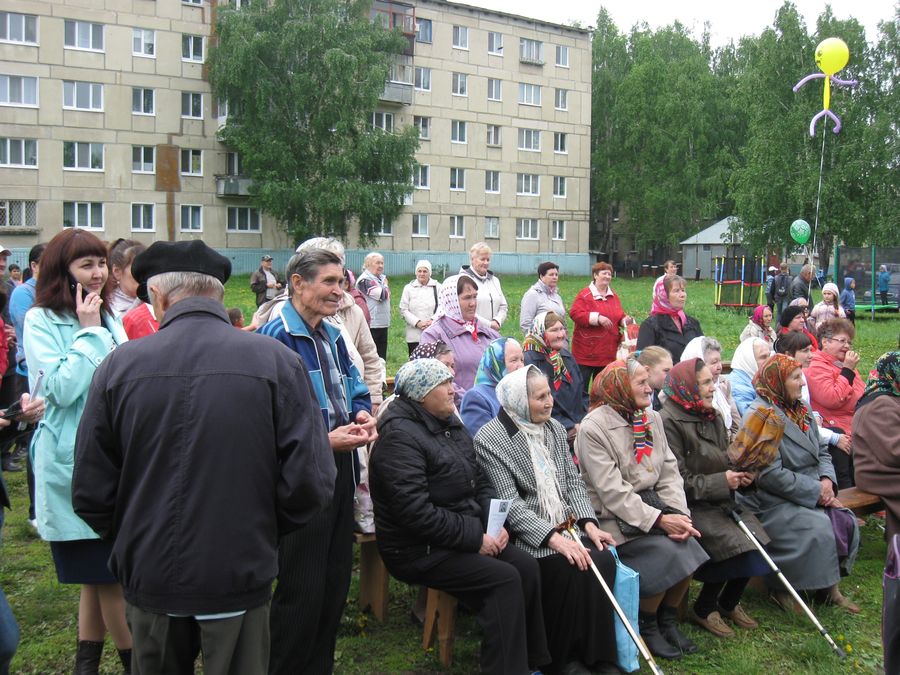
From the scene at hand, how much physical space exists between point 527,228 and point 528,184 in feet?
7.87

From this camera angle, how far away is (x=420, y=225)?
143 feet

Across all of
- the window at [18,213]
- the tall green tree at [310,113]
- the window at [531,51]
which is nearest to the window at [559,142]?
the window at [531,51]

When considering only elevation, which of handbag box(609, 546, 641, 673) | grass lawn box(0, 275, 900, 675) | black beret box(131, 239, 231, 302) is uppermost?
black beret box(131, 239, 231, 302)

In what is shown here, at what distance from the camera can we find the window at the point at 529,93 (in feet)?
151

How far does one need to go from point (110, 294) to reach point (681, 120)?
1889 inches

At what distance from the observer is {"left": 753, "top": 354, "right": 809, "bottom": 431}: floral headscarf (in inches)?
215

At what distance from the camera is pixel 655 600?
4.64 m

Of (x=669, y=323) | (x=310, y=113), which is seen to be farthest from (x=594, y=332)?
(x=310, y=113)

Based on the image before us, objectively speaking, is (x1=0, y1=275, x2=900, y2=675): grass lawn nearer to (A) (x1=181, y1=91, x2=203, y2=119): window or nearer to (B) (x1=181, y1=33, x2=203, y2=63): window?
(A) (x1=181, y1=91, x2=203, y2=119): window

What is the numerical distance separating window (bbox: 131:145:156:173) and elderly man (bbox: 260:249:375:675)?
35640 millimetres

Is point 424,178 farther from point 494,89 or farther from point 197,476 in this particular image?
point 197,476

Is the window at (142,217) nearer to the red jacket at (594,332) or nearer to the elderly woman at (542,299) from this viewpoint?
the elderly woman at (542,299)

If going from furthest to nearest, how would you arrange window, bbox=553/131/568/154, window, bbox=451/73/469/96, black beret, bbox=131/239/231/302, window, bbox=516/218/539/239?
window, bbox=553/131/568/154, window, bbox=516/218/539/239, window, bbox=451/73/469/96, black beret, bbox=131/239/231/302

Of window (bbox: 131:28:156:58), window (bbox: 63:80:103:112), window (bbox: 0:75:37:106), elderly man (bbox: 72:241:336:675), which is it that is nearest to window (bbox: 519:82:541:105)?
window (bbox: 131:28:156:58)
